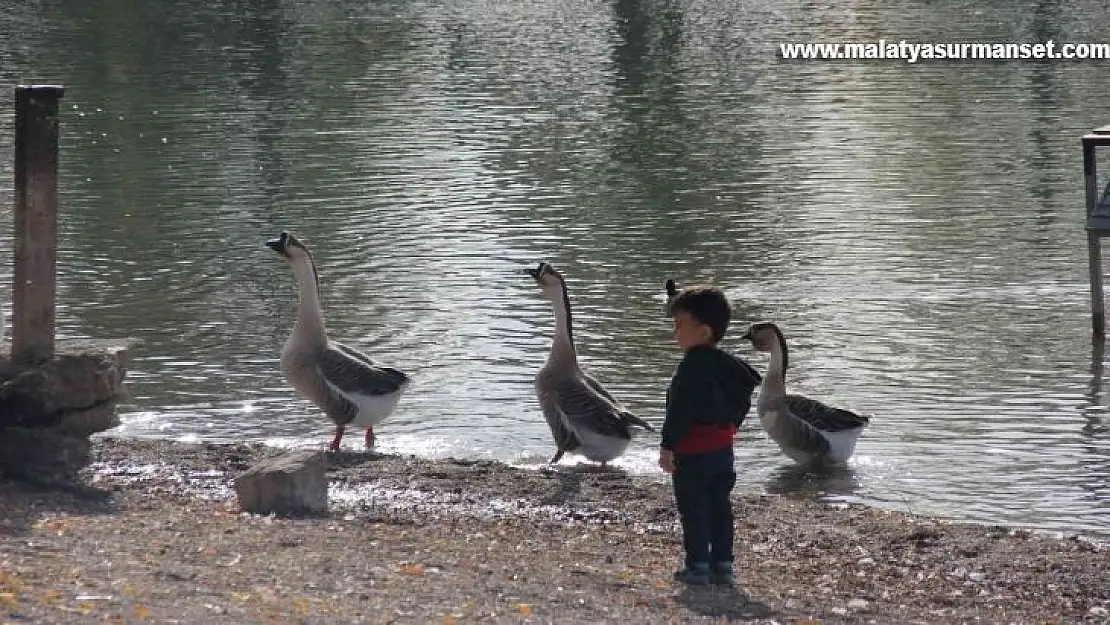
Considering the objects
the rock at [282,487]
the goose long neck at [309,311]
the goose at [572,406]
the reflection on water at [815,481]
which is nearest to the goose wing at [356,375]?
the goose long neck at [309,311]

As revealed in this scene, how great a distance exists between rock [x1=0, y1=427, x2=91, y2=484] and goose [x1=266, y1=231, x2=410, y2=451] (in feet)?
6.99

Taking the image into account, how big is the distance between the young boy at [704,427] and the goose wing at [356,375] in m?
3.82

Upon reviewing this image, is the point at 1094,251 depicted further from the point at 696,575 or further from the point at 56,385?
the point at 56,385

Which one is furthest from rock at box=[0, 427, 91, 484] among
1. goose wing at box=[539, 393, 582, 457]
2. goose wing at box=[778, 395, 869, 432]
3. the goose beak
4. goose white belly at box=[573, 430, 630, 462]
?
goose wing at box=[778, 395, 869, 432]

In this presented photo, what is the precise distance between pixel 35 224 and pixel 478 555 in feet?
11.5

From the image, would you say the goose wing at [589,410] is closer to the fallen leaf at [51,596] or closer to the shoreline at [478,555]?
the shoreline at [478,555]

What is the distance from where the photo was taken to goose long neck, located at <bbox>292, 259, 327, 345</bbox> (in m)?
12.2

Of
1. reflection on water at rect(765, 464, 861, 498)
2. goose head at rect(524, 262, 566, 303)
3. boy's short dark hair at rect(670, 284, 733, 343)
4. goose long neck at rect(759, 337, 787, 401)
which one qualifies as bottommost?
reflection on water at rect(765, 464, 861, 498)

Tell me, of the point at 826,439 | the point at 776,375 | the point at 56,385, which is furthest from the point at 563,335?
the point at 56,385

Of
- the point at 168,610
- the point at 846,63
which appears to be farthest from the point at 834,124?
the point at 168,610

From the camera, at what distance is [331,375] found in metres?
12.1

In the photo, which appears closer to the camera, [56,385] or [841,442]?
[56,385]

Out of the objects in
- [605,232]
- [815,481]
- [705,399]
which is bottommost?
[815,481]

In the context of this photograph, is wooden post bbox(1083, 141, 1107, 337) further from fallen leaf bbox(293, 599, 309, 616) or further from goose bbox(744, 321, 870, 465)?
fallen leaf bbox(293, 599, 309, 616)
